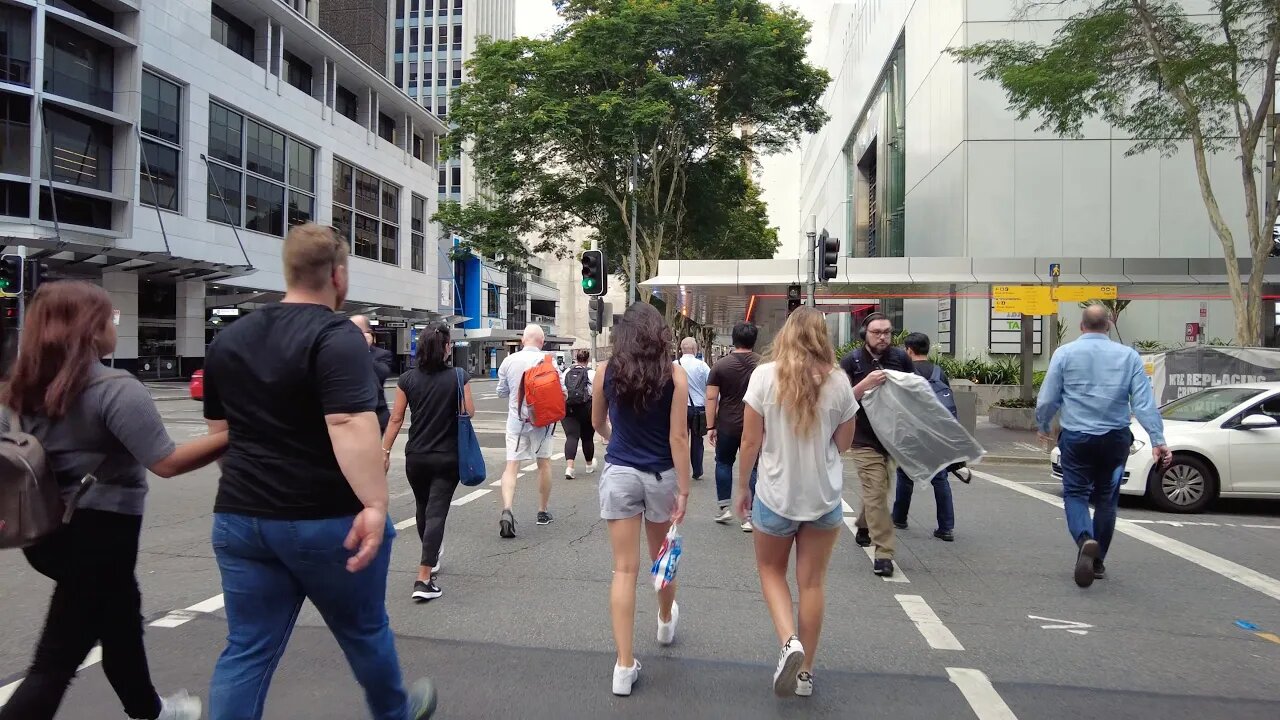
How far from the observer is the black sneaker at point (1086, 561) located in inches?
218

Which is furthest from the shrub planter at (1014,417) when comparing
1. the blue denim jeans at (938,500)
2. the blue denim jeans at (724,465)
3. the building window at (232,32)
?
the building window at (232,32)

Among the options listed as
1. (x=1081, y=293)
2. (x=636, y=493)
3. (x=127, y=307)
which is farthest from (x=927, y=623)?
(x=127, y=307)

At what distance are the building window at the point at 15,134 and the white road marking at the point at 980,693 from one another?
31.8 metres

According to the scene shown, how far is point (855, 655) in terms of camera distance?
4.32 metres

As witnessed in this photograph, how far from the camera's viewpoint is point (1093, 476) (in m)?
5.68

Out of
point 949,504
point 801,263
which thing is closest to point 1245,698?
point 949,504

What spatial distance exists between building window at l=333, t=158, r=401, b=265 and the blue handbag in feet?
133

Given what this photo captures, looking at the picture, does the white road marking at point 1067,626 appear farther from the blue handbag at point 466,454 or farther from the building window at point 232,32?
the building window at point 232,32

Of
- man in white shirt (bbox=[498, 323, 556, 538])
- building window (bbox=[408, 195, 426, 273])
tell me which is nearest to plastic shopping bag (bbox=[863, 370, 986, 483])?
man in white shirt (bbox=[498, 323, 556, 538])

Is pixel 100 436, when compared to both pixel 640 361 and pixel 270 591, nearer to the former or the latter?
pixel 270 591

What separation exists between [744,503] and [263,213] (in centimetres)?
3915

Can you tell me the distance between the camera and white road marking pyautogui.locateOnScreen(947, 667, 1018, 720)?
141 inches

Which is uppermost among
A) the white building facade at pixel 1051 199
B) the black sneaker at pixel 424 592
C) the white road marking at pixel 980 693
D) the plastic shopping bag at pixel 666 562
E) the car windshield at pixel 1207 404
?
the white building facade at pixel 1051 199

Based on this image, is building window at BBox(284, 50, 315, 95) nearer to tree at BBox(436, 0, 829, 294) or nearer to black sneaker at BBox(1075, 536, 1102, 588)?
tree at BBox(436, 0, 829, 294)
